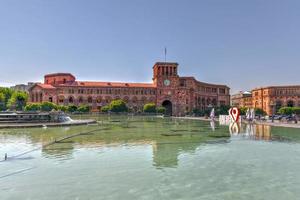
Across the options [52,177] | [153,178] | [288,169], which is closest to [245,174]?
[288,169]

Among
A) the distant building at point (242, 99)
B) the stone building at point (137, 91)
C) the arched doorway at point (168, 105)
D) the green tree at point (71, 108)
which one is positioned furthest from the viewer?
the distant building at point (242, 99)

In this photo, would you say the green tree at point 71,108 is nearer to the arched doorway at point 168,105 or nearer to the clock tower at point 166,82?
the clock tower at point 166,82

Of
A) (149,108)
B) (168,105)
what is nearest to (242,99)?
(168,105)

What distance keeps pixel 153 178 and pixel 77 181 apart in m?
2.56

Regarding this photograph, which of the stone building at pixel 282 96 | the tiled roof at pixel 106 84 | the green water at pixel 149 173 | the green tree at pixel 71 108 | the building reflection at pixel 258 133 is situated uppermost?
the tiled roof at pixel 106 84

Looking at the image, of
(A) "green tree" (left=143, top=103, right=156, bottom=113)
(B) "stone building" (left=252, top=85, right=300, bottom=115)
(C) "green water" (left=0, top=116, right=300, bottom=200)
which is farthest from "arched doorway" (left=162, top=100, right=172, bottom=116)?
(C) "green water" (left=0, top=116, right=300, bottom=200)

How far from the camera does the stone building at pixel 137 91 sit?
101625mm

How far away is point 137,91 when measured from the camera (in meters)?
106

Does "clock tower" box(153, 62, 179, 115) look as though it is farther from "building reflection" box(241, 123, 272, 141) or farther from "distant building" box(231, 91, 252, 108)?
"building reflection" box(241, 123, 272, 141)

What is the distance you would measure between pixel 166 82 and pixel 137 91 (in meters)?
10.5

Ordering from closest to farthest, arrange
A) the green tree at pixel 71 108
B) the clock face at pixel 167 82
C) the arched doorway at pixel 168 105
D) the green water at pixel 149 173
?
the green water at pixel 149 173, the green tree at pixel 71 108, the clock face at pixel 167 82, the arched doorway at pixel 168 105

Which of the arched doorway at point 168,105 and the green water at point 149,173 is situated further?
the arched doorway at point 168,105

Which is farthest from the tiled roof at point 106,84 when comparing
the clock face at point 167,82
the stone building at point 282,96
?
the stone building at point 282,96

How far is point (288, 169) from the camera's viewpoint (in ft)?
40.5
